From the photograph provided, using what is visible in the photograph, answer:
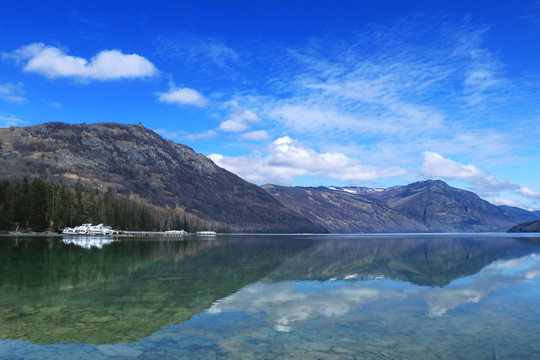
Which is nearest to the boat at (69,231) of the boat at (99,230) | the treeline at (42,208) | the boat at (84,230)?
the boat at (84,230)

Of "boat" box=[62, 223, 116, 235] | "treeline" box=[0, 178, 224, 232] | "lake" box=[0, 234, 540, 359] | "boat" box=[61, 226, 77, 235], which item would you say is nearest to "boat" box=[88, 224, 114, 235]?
"boat" box=[62, 223, 116, 235]

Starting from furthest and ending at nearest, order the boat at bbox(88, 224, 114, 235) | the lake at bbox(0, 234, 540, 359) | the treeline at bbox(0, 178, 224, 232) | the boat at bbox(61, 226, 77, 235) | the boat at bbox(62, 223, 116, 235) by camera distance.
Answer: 1. the boat at bbox(88, 224, 114, 235)
2. the boat at bbox(62, 223, 116, 235)
3. the boat at bbox(61, 226, 77, 235)
4. the treeline at bbox(0, 178, 224, 232)
5. the lake at bbox(0, 234, 540, 359)

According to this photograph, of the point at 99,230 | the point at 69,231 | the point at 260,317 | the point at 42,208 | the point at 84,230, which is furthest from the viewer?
the point at 99,230

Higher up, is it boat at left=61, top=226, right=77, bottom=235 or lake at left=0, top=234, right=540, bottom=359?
boat at left=61, top=226, right=77, bottom=235

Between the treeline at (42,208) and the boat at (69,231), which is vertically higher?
the treeline at (42,208)

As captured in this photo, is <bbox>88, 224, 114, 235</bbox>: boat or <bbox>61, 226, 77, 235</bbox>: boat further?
<bbox>88, 224, 114, 235</bbox>: boat

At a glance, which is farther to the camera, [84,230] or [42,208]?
[84,230]

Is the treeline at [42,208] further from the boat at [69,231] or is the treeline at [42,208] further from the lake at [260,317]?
the lake at [260,317]

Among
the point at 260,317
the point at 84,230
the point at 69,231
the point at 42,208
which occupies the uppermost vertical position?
the point at 42,208

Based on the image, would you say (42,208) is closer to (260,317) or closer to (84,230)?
(84,230)

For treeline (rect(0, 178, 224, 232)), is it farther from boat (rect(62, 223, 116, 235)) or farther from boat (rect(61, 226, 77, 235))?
boat (rect(62, 223, 116, 235))

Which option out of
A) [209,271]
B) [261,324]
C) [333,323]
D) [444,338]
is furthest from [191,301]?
[209,271]

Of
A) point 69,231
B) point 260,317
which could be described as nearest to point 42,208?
point 69,231

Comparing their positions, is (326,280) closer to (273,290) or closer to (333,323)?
(273,290)
